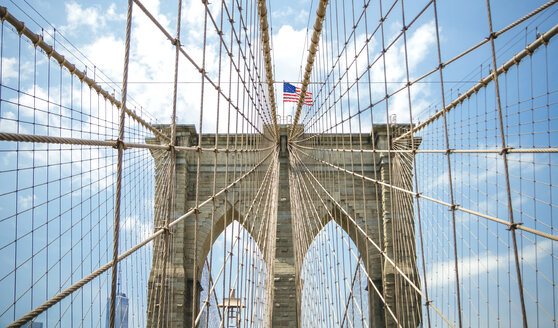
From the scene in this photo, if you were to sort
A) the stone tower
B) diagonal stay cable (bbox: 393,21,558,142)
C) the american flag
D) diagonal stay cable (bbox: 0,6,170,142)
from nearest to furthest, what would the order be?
1. diagonal stay cable (bbox: 393,21,558,142)
2. diagonal stay cable (bbox: 0,6,170,142)
3. the stone tower
4. the american flag

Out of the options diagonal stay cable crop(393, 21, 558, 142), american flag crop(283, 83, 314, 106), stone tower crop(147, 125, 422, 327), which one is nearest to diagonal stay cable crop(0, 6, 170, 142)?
diagonal stay cable crop(393, 21, 558, 142)

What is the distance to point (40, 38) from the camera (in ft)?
14.1

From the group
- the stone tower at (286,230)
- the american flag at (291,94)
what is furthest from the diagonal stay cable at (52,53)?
the american flag at (291,94)

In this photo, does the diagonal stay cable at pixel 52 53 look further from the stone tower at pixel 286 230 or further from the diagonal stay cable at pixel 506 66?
the stone tower at pixel 286 230

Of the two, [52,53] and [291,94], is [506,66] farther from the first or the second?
[291,94]

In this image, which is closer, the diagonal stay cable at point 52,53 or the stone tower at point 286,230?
the diagonal stay cable at point 52,53

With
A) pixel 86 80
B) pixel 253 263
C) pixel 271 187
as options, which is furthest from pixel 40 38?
pixel 271 187

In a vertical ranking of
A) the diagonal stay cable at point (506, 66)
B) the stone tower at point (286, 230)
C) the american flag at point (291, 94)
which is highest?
the american flag at point (291, 94)

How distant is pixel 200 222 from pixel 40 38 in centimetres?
790

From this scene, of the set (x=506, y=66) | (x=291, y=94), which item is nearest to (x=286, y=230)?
(x=291, y=94)

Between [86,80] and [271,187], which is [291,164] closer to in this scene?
[271,187]

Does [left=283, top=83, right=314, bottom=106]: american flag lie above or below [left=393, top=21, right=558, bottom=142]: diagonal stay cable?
above

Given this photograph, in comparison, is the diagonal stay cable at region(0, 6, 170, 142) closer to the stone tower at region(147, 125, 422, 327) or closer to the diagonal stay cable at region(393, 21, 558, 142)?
the diagonal stay cable at region(393, 21, 558, 142)

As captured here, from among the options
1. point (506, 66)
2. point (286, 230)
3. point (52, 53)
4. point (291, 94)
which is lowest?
point (286, 230)
